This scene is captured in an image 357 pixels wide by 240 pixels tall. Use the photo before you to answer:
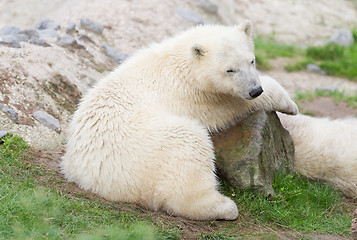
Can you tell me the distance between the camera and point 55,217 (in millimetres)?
4180

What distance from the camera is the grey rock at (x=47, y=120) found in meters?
6.39

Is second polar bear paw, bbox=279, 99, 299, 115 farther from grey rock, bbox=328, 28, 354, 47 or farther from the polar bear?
grey rock, bbox=328, 28, 354, 47

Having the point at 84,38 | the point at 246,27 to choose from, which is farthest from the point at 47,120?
the point at 84,38

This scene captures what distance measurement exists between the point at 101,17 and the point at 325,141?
19.9ft

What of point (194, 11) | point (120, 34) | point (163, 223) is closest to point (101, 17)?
point (120, 34)

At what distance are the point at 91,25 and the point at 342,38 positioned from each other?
25.3 feet

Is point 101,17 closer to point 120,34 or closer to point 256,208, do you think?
point 120,34

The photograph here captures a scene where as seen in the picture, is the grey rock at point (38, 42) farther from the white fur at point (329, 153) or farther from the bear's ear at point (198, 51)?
the white fur at point (329, 153)

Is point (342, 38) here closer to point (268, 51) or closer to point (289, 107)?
point (268, 51)

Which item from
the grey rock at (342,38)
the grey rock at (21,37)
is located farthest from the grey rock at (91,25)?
the grey rock at (342,38)

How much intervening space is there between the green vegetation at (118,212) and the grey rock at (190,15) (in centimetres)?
652

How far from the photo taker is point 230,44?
529cm

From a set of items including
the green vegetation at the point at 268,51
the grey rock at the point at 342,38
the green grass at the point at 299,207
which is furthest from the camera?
the grey rock at the point at 342,38

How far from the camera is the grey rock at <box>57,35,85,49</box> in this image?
27.2 ft
